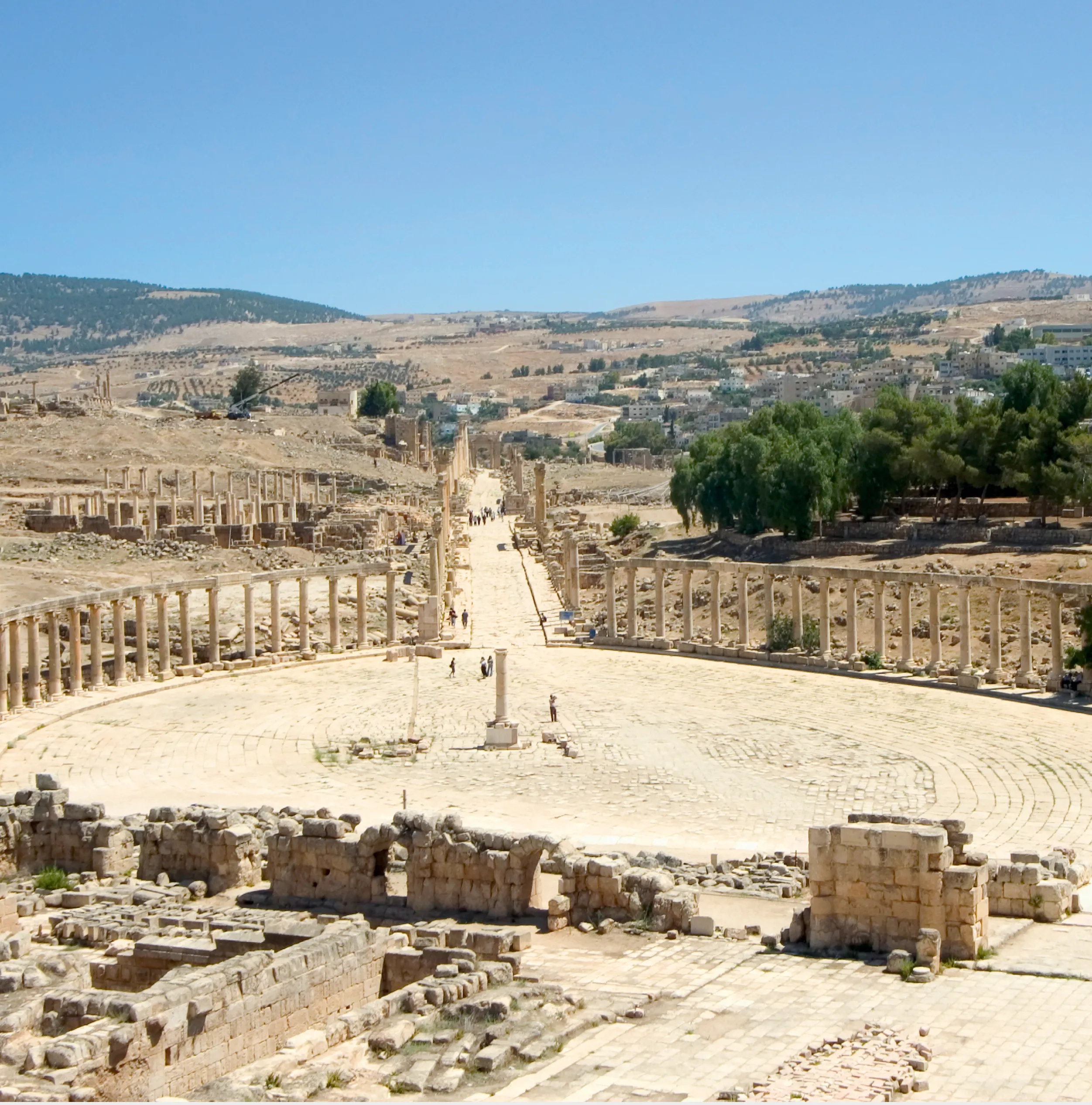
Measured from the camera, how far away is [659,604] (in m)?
49.3

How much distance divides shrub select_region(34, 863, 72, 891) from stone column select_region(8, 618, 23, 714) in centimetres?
1607

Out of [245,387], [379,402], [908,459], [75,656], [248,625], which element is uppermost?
[245,387]

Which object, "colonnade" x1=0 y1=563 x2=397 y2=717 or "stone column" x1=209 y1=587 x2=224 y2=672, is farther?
"stone column" x1=209 y1=587 x2=224 y2=672

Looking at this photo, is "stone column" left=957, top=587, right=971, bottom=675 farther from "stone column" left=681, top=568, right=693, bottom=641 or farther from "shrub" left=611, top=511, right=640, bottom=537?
"shrub" left=611, top=511, right=640, bottom=537

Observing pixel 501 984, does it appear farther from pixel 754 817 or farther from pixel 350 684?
pixel 350 684

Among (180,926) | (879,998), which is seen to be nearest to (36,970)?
(180,926)

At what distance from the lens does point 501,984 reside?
57.1ft

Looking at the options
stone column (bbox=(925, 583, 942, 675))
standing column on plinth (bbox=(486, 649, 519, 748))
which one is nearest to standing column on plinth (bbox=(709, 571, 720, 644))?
stone column (bbox=(925, 583, 942, 675))

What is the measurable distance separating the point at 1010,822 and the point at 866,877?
926 centimetres

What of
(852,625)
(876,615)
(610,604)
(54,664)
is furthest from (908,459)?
(54,664)

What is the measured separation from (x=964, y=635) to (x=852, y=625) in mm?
4025

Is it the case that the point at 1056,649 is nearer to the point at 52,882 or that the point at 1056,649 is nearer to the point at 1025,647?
the point at 1025,647

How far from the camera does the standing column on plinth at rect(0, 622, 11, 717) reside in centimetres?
3797

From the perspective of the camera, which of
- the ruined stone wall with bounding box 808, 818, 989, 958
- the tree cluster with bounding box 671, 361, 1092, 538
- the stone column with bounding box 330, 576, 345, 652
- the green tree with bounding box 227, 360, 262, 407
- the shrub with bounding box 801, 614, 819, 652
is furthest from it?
the green tree with bounding box 227, 360, 262, 407
